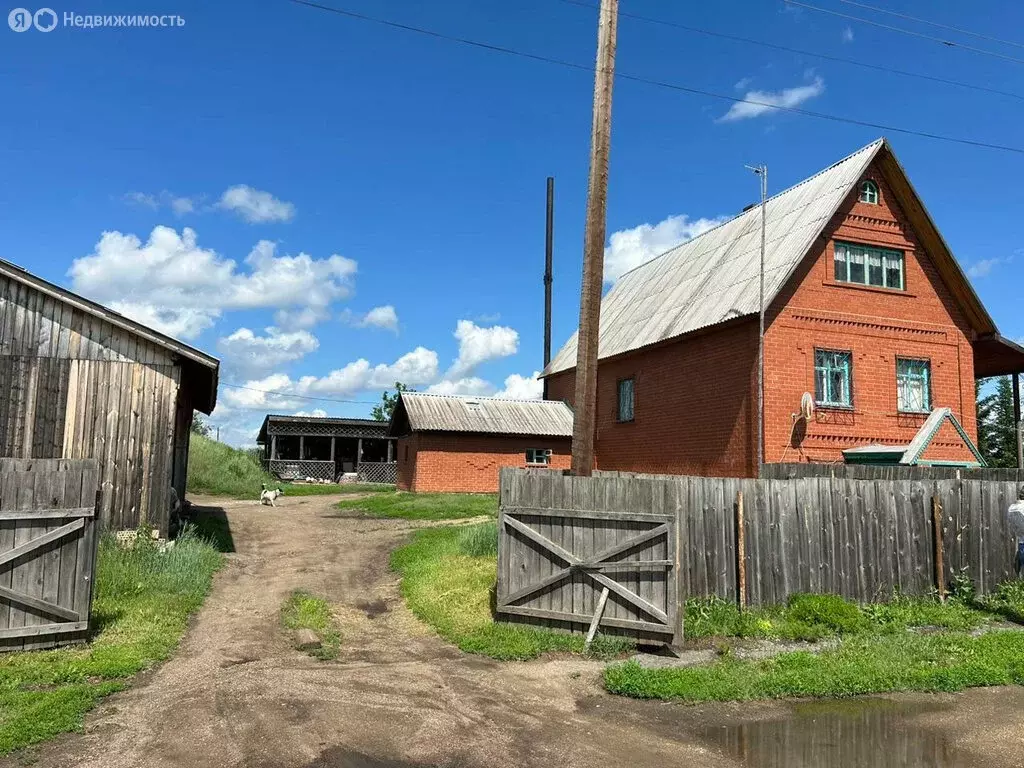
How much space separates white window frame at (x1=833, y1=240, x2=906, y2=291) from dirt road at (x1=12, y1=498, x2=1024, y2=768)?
1417cm

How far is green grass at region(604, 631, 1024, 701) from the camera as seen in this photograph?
6.82 metres

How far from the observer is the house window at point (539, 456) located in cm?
3064

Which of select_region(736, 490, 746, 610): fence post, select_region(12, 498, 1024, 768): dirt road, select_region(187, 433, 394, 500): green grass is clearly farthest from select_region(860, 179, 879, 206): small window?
select_region(187, 433, 394, 500): green grass

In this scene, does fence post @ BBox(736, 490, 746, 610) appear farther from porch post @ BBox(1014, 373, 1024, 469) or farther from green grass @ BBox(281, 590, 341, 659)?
porch post @ BBox(1014, 373, 1024, 469)

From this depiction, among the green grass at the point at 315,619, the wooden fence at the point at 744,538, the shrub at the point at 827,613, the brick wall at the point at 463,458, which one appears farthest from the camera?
the brick wall at the point at 463,458

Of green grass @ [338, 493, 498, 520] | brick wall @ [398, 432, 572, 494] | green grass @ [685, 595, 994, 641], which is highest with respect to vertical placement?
brick wall @ [398, 432, 572, 494]

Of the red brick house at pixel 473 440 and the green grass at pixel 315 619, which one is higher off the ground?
the red brick house at pixel 473 440

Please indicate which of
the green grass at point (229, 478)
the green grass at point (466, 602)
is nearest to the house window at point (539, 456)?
the green grass at point (229, 478)

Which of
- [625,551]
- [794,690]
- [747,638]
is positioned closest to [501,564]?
[625,551]

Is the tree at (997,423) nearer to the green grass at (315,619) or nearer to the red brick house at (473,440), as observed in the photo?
the red brick house at (473,440)

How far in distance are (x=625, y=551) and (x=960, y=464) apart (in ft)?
44.9

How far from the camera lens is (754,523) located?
9.66 m

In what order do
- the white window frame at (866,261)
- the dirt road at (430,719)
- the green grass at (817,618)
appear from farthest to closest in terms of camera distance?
the white window frame at (866,261)
the green grass at (817,618)
the dirt road at (430,719)

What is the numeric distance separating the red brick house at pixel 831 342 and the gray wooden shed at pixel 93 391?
499 inches
